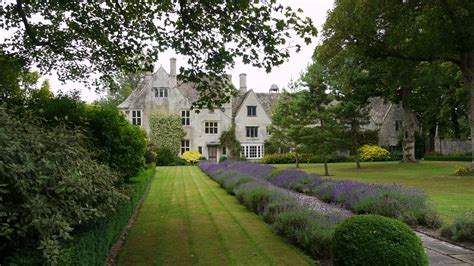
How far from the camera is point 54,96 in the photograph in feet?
32.4

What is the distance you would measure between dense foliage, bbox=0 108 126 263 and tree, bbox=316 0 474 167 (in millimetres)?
18271

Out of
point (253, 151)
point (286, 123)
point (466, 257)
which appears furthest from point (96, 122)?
point (253, 151)

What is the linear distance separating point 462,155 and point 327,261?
4033cm

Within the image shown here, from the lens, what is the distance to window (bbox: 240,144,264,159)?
161 ft

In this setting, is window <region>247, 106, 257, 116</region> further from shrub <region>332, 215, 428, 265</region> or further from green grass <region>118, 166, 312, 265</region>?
shrub <region>332, 215, 428, 265</region>

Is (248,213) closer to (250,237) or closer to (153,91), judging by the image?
(250,237)

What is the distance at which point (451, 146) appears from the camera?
4694cm

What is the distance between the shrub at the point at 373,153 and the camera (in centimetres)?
4588

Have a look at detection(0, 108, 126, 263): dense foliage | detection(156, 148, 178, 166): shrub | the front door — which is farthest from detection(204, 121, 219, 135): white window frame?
detection(0, 108, 126, 263): dense foliage

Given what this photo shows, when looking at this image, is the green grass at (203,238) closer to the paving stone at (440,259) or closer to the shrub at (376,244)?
the shrub at (376,244)

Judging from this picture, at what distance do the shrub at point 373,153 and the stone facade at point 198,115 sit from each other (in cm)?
1128

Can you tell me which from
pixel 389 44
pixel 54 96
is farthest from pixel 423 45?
A: pixel 54 96

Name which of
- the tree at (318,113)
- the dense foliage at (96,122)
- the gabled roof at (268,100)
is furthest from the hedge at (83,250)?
the gabled roof at (268,100)

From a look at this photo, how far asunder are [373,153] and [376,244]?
43202 mm
